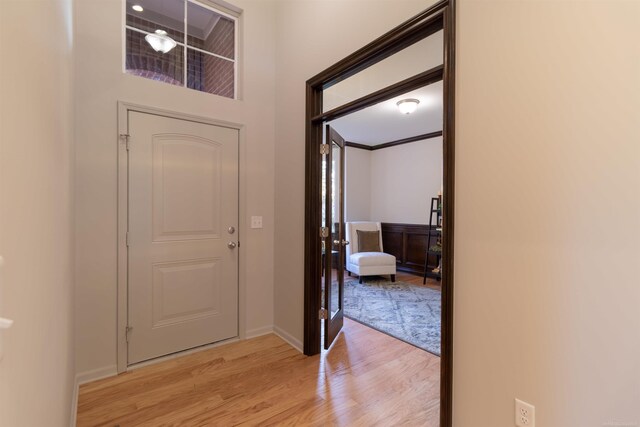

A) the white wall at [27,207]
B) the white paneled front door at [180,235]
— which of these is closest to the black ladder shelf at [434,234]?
the white paneled front door at [180,235]

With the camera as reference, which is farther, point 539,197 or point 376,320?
point 376,320

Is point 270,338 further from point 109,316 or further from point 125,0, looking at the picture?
point 125,0

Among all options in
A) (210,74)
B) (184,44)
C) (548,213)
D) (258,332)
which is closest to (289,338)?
(258,332)

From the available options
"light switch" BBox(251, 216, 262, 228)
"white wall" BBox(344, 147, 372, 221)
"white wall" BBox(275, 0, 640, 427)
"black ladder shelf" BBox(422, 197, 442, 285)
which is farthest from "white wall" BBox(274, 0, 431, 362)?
"white wall" BBox(344, 147, 372, 221)

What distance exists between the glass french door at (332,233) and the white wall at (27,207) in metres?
1.93

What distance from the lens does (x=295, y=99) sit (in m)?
2.76

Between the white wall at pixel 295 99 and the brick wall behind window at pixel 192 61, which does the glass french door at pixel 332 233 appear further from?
the brick wall behind window at pixel 192 61

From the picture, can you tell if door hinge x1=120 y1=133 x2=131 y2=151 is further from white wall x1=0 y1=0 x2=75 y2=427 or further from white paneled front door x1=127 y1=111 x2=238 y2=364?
white wall x1=0 y1=0 x2=75 y2=427

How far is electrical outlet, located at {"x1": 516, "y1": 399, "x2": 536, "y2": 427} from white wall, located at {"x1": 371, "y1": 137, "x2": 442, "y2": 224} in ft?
15.2

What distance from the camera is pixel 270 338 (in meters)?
2.91

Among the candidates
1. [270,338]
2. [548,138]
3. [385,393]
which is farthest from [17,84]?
[270,338]

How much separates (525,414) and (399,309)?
2519mm

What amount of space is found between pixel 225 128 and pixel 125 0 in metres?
1.17

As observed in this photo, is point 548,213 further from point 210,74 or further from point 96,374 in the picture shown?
point 96,374
